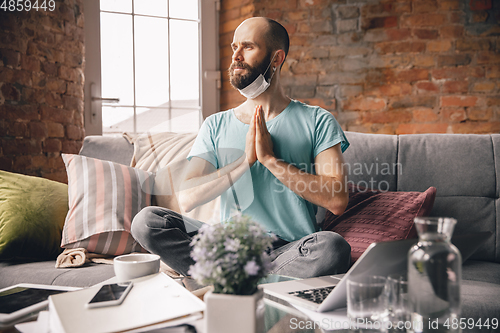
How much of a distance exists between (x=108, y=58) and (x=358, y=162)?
1880 millimetres

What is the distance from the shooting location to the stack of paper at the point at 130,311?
1.99ft

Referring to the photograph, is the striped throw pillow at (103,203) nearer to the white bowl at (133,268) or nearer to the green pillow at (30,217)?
the green pillow at (30,217)

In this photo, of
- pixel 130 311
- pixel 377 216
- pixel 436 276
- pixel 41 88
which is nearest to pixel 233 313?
pixel 130 311

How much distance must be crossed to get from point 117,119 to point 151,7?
0.84 metres

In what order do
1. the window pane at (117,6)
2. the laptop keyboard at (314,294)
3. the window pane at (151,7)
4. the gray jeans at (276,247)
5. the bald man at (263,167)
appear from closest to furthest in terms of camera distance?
1. the laptop keyboard at (314,294)
2. the gray jeans at (276,247)
3. the bald man at (263,167)
4. the window pane at (117,6)
5. the window pane at (151,7)

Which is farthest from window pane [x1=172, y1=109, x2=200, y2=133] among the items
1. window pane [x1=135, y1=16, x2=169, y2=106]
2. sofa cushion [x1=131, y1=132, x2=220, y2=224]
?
sofa cushion [x1=131, y1=132, x2=220, y2=224]

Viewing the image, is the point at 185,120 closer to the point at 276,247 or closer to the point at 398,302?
the point at 276,247

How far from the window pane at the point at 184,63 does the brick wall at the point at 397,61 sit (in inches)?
22.0

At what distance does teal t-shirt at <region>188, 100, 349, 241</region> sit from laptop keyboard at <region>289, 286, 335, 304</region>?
2.00 ft

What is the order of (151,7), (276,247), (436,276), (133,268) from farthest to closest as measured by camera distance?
(151,7) → (276,247) → (133,268) → (436,276)

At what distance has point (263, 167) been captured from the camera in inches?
60.2

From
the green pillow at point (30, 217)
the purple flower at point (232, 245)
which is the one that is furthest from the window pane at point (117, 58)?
the purple flower at point (232, 245)

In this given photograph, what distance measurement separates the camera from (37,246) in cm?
152

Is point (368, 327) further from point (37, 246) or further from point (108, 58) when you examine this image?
point (108, 58)
